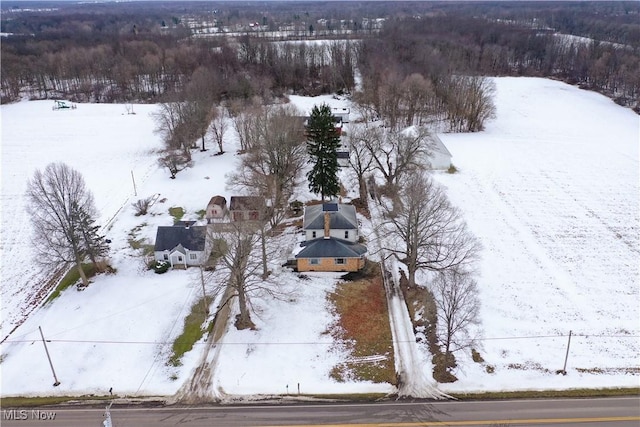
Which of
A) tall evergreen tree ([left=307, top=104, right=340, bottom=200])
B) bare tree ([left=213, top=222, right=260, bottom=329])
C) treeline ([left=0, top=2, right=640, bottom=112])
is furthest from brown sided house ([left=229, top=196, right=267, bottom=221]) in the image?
treeline ([left=0, top=2, right=640, bottom=112])

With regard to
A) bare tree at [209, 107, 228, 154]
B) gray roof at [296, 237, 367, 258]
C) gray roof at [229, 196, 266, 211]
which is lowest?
gray roof at [296, 237, 367, 258]

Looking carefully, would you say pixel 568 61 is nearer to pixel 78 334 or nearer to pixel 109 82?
pixel 109 82

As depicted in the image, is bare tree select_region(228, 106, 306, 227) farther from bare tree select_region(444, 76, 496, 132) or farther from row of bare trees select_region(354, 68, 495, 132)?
bare tree select_region(444, 76, 496, 132)

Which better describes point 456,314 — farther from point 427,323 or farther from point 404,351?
point 404,351

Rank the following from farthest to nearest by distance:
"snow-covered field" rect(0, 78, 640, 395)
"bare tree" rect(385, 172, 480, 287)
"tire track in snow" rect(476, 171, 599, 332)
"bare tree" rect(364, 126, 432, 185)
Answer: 1. "bare tree" rect(364, 126, 432, 185)
2. "bare tree" rect(385, 172, 480, 287)
3. "tire track in snow" rect(476, 171, 599, 332)
4. "snow-covered field" rect(0, 78, 640, 395)

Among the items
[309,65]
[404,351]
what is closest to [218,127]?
[309,65]

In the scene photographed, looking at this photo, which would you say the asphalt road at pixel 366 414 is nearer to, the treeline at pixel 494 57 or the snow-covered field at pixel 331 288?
the snow-covered field at pixel 331 288

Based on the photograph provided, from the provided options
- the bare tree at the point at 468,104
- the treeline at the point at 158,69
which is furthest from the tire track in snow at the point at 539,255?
the treeline at the point at 158,69
